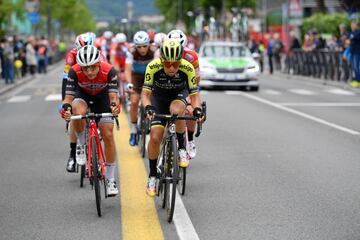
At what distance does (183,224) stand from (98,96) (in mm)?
1986

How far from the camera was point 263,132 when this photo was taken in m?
15.9

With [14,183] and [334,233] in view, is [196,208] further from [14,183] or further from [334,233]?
[14,183]

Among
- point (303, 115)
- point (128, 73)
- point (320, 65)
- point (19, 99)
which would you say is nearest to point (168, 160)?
point (128, 73)

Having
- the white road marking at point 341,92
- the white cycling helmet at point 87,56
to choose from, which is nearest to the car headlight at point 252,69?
the white road marking at point 341,92

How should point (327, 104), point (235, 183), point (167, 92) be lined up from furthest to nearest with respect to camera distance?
point (327, 104) → point (235, 183) → point (167, 92)

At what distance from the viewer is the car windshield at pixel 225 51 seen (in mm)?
30062

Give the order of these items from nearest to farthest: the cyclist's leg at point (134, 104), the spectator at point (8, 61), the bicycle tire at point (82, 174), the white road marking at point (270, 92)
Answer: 1. the bicycle tire at point (82, 174)
2. the cyclist's leg at point (134, 104)
3. the white road marking at point (270, 92)
4. the spectator at point (8, 61)

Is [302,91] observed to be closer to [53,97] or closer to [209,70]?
[209,70]

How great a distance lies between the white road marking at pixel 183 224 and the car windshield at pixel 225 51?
836 inches

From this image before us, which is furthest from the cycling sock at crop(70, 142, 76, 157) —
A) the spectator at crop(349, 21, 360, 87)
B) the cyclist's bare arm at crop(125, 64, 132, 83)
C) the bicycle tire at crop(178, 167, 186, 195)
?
the spectator at crop(349, 21, 360, 87)

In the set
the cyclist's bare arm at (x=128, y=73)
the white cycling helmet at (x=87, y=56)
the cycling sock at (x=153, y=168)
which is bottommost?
the cycling sock at (x=153, y=168)

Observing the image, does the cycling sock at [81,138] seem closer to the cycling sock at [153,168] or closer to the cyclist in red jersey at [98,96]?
the cyclist in red jersey at [98,96]

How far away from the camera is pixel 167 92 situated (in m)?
9.21

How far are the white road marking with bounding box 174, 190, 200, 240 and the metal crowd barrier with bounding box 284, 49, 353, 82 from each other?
73.3ft
